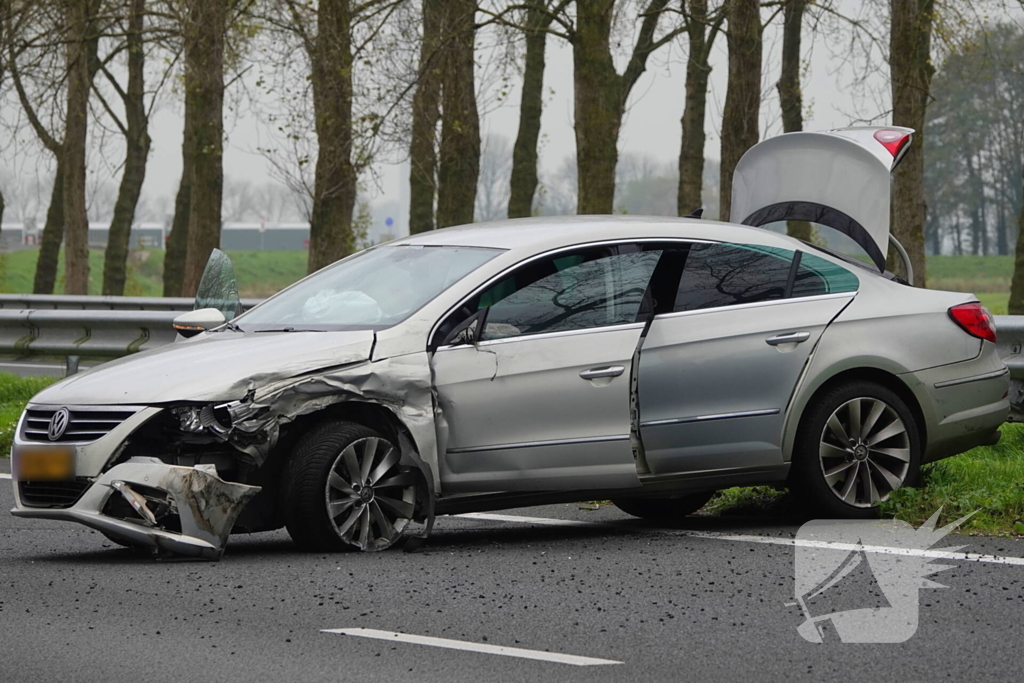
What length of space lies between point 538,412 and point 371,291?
1.01 metres

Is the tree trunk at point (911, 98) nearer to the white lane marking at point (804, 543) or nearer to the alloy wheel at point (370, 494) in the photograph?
the white lane marking at point (804, 543)

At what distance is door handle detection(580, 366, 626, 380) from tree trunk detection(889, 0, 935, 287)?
11.0 m

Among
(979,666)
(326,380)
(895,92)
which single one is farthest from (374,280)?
(895,92)

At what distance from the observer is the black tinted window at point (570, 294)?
7.21m

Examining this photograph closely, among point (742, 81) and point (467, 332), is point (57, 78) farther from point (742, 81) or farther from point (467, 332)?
point (467, 332)

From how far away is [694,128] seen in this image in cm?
3111

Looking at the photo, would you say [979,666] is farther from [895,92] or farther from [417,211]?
[417,211]

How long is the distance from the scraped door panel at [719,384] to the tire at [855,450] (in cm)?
20

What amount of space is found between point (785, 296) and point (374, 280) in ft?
6.75

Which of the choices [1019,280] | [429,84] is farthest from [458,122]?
[1019,280]

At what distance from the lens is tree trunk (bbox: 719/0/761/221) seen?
18219 millimetres

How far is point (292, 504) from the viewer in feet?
22.2

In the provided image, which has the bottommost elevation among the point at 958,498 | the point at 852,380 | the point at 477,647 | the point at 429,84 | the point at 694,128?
the point at 477,647

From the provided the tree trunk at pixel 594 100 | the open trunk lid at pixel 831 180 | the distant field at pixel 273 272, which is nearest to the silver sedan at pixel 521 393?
the open trunk lid at pixel 831 180
